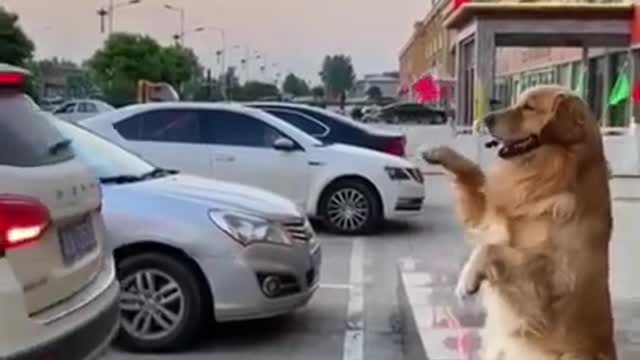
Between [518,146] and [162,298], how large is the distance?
3.78 metres

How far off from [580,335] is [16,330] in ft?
6.67

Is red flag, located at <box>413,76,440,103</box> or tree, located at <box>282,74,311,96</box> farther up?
tree, located at <box>282,74,311,96</box>

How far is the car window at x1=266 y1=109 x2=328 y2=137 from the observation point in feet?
58.0

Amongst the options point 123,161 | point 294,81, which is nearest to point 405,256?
Result: point 123,161

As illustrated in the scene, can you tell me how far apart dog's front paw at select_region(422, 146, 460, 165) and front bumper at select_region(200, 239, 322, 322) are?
296cm

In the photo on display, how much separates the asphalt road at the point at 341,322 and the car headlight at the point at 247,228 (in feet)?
2.51

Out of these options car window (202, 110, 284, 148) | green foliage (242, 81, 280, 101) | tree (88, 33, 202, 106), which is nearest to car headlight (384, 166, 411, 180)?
car window (202, 110, 284, 148)

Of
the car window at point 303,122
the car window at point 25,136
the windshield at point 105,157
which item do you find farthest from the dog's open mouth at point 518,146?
the car window at point 303,122

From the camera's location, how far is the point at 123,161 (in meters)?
8.13

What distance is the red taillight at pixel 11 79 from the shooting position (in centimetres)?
477

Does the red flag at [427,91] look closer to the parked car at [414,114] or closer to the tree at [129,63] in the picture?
the parked car at [414,114]

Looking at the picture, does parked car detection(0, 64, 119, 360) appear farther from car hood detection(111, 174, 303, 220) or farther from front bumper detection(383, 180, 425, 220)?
front bumper detection(383, 180, 425, 220)

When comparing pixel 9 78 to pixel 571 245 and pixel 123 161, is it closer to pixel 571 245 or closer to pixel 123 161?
pixel 571 245

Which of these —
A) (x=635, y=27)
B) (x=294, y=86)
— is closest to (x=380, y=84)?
(x=294, y=86)
